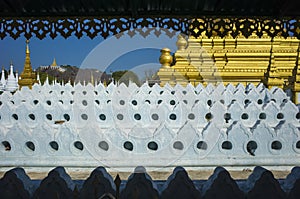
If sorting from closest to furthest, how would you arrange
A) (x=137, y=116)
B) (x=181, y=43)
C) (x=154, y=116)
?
(x=154, y=116)
(x=137, y=116)
(x=181, y=43)

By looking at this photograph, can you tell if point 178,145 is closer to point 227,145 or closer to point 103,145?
point 227,145

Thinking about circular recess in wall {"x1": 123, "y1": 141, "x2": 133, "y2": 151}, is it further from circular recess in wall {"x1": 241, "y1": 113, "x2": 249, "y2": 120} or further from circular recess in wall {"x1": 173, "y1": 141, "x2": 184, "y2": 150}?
circular recess in wall {"x1": 241, "y1": 113, "x2": 249, "y2": 120}

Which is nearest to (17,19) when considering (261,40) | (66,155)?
(66,155)

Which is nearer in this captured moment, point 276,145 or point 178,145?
point 178,145

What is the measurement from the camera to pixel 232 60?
978 centimetres

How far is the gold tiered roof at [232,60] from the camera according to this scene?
9.63m

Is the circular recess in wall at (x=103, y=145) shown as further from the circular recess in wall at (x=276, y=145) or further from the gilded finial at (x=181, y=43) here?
the gilded finial at (x=181, y=43)

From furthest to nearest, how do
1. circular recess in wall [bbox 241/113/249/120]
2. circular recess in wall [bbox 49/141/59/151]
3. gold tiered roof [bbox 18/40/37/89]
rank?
gold tiered roof [bbox 18/40/37/89] → circular recess in wall [bbox 241/113/249/120] → circular recess in wall [bbox 49/141/59/151]

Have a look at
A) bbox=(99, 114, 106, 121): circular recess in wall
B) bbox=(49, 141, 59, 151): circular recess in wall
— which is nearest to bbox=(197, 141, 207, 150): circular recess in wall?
Result: bbox=(49, 141, 59, 151): circular recess in wall

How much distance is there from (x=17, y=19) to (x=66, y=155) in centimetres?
202

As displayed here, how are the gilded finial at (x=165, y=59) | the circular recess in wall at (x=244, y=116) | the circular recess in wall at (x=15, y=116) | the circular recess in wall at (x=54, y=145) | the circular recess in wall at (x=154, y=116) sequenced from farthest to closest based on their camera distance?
1. the gilded finial at (x=165, y=59)
2. the circular recess in wall at (x=15, y=116)
3. the circular recess in wall at (x=154, y=116)
4. the circular recess in wall at (x=244, y=116)
5. the circular recess in wall at (x=54, y=145)

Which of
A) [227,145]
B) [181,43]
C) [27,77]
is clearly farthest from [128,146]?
[27,77]

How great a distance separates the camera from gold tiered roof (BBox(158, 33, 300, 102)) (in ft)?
31.6

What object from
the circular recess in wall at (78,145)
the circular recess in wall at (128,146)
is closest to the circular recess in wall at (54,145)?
the circular recess in wall at (78,145)
